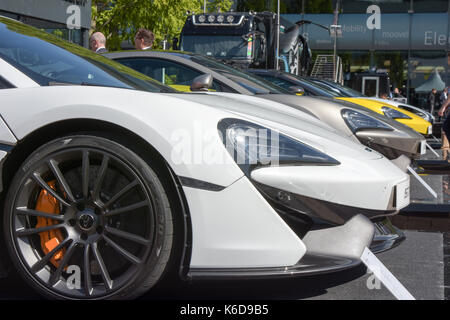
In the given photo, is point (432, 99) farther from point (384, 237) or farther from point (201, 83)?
point (384, 237)

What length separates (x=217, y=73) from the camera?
5.74 meters

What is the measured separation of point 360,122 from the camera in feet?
18.7

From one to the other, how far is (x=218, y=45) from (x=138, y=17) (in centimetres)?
599

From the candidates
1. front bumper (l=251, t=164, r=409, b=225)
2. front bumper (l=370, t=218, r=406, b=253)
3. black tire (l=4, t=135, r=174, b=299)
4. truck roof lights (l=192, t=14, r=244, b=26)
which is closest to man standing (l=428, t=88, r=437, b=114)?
truck roof lights (l=192, t=14, r=244, b=26)

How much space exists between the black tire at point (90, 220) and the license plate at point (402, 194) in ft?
3.46

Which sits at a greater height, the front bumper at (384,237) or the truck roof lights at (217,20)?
the truck roof lights at (217,20)

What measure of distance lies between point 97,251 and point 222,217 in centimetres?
57

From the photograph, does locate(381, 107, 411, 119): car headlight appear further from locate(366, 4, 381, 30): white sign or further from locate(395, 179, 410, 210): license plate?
locate(366, 4, 381, 30): white sign

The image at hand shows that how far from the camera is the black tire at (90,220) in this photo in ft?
9.05

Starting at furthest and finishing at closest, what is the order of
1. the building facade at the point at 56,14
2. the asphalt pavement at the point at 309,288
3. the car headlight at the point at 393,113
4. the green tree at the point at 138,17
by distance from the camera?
the green tree at the point at 138,17, the building facade at the point at 56,14, the car headlight at the point at 393,113, the asphalt pavement at the point at 309,288

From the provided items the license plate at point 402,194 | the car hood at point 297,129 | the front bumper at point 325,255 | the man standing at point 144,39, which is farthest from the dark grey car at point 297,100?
the front bumper at point 325,255

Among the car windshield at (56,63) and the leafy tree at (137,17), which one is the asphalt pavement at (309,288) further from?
the leafy tree at (137,17)

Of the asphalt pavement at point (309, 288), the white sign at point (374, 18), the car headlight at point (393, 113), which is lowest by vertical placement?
the asphalt pavement at point (309, 288)
